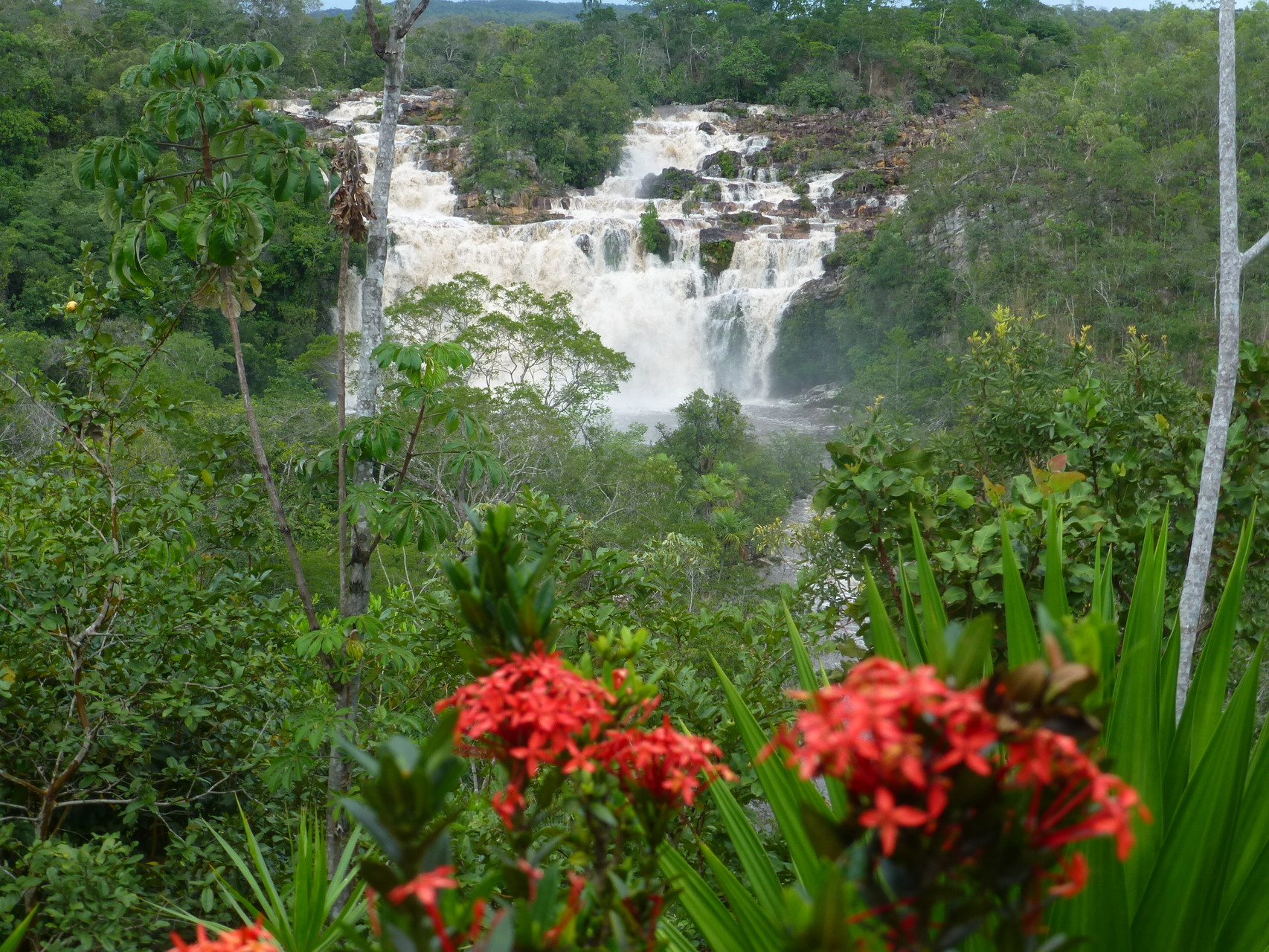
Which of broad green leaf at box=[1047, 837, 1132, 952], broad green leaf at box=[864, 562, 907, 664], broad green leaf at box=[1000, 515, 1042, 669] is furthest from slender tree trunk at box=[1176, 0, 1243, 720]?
broad green leaf at box=[1047, 837, 1132, 952]

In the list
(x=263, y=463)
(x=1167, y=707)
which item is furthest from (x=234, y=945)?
(x=263, y=463)

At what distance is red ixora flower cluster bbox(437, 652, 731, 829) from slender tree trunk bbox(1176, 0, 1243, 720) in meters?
1.53

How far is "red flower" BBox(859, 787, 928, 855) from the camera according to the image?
1.35 ft

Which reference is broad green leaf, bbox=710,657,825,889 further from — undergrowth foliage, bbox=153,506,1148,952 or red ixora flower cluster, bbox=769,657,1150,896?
red ixora flower cluster, bbox=769,657,1150,896

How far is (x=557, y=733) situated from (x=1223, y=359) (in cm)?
195

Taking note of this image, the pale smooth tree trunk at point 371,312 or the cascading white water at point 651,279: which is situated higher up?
the pale smooth tree trunk at point 371,312

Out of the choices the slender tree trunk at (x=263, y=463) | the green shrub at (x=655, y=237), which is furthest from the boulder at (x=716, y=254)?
the slender tree trunk at (x=263, y=463)

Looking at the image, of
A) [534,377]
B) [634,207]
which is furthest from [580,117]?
[534,377]

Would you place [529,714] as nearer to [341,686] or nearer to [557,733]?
[557,733]

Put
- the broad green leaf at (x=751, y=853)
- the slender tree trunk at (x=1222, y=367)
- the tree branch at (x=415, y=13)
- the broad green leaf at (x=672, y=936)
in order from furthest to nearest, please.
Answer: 1. the tree branch at (x=415, y=13)
2. the slender tree trunk at (x=1222, y=367)
3. the broad green leaf at (x=751, y=853)
4. the broad green leaf at (x=672, y=936)

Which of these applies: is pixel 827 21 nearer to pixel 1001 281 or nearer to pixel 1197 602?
pixel 1001 281

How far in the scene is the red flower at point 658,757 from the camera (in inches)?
24.3

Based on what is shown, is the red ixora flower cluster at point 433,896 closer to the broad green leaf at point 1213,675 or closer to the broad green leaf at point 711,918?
the broad green leaf at point 711,918

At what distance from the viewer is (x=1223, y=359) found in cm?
200
